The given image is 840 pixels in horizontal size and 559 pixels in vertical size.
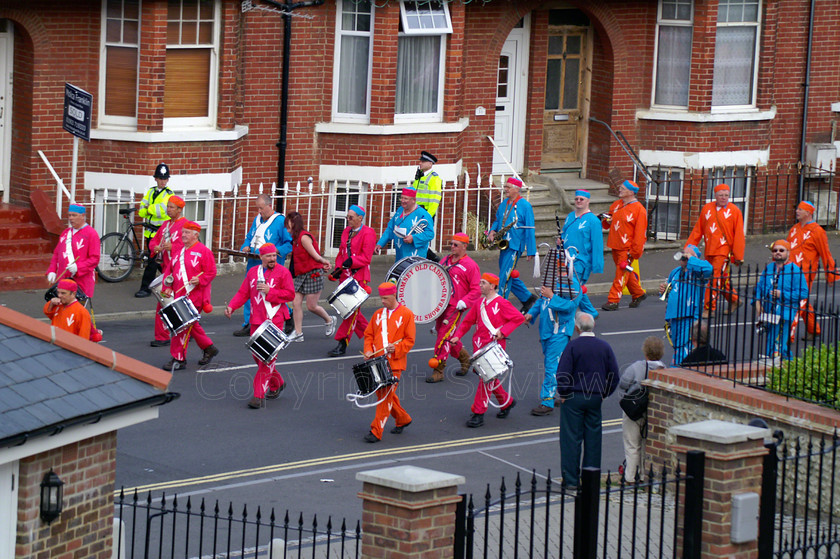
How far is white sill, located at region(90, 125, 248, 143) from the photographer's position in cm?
2155

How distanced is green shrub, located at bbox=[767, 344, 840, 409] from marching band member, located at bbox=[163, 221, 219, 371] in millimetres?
6482

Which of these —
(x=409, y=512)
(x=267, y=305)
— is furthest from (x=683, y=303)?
(x=409, y=512)

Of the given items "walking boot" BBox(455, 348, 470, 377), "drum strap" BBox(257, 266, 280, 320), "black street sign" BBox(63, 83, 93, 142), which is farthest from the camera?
"black street sign" BBox(63, 83, 93, 142)

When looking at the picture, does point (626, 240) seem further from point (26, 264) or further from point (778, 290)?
point (26, 264)

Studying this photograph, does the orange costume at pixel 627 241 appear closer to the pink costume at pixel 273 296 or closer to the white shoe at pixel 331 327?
the white shoe at pixel 331 327

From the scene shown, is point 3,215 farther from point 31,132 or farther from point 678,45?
point 678,45

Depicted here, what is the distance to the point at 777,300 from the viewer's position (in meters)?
14.5

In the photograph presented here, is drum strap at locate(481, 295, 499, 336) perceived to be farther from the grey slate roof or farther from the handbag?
the grey slate roof

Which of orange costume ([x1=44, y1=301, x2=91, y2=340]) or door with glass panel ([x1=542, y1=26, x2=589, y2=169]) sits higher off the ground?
door with glass panel ([x1=542, y1=26, x2=589, y2=169])

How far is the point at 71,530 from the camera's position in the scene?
1009 cm

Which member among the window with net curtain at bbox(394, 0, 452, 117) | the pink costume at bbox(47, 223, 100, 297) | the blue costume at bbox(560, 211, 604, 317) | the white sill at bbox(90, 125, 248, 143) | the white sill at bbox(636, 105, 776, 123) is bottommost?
the pink costume at bbox(47, 223, 100, 297)

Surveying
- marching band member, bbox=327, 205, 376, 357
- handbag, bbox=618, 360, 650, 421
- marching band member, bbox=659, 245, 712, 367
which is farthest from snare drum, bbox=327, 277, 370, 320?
handbag, bbox=618, 360, 650, 421

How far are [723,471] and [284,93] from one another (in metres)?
13.8

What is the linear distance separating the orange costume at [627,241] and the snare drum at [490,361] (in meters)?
6.15
